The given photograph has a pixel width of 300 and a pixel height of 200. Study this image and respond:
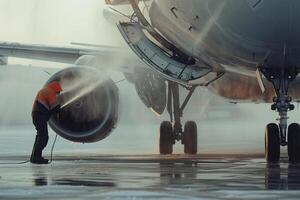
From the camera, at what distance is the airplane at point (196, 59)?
1212 cm

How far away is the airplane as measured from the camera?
12117 mm

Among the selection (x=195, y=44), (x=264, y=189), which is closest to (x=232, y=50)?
(x=195, y=44)

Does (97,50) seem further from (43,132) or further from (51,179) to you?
(51,179)

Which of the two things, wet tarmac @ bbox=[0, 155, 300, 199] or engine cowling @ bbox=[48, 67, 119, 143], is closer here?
wet tarmac @ bbox=[0, 155, 300, 199]

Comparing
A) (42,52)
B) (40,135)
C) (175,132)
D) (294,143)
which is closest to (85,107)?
(40,135)

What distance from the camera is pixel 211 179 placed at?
10.4m

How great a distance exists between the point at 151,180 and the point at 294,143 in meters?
3.93

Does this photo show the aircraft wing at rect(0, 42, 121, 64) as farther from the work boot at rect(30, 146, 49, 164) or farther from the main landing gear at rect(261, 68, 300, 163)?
the main landing gear at rect(261, 68, 300, 163)

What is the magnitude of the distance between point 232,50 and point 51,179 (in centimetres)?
395

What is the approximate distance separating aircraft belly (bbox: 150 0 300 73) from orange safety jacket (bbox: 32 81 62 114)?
2089 mm

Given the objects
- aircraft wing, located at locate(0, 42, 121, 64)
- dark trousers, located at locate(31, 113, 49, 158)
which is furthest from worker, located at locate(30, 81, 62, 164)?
aircraft wing, located at locate(0, 42, 121, 64)

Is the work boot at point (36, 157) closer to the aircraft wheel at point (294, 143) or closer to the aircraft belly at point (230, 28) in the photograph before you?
the aircraft belly at point (230, 28)

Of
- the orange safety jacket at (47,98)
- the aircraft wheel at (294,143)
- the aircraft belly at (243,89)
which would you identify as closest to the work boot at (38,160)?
the orange safety jacket at (47,98)

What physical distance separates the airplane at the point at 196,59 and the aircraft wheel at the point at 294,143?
0.02m
